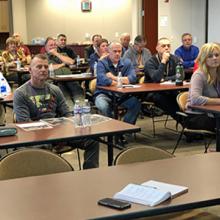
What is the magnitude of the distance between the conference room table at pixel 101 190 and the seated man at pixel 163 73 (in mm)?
3864

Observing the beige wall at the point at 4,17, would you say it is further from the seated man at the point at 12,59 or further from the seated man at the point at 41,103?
the seated man at the point at 41,103

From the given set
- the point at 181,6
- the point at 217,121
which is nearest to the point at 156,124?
the point at 217,121

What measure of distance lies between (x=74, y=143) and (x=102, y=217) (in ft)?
7.79

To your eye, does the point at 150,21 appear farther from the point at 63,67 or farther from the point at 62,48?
the point at 63,67

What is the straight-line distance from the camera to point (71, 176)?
255cm

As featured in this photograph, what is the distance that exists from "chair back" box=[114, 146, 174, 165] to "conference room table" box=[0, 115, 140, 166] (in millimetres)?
Result: 672

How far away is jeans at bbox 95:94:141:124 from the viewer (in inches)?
249

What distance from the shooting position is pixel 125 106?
21.5 feet

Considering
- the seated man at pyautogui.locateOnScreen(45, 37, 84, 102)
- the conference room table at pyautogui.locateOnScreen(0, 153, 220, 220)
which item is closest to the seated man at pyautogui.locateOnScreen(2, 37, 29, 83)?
the seated man at pyautogui.locateOnScreen(45, 37, 84, 102)

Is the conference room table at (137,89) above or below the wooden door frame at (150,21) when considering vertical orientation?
below

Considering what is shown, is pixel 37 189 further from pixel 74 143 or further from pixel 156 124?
pixel 156 124

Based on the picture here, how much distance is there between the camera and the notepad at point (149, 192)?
2139 mm

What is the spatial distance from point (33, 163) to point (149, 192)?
94 cm

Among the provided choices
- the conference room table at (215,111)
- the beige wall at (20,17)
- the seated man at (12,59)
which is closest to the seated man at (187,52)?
the seated man at (12,59)
